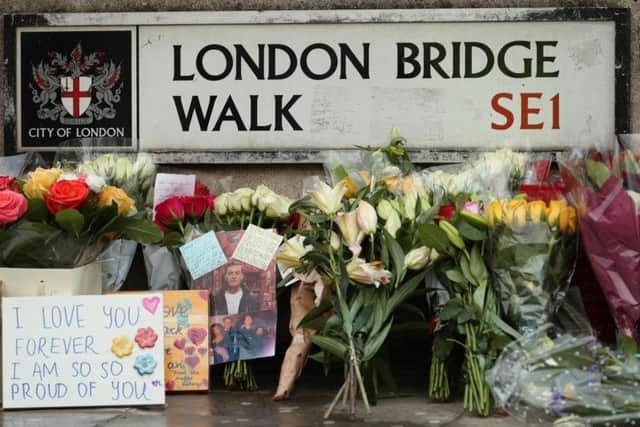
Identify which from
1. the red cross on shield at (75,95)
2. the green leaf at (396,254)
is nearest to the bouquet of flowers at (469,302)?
the green leaf at (396,254)

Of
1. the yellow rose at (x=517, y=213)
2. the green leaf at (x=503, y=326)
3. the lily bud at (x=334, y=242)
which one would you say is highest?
the yellow rose at (x=517, y=213)

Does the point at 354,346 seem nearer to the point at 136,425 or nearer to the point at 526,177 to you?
the point at 136,425

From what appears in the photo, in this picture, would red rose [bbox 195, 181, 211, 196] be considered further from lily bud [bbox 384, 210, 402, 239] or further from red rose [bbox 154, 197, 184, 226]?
lily bud [bbox 384, 210, 402, 239]

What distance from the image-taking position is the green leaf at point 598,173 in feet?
13.9

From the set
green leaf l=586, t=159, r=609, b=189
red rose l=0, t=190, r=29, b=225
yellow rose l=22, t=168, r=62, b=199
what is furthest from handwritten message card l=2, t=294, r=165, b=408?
green leaf l=586, t=159, r=609, b=189

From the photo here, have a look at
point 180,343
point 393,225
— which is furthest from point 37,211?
point 393,225

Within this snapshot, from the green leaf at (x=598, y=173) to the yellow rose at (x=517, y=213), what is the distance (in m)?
0.27

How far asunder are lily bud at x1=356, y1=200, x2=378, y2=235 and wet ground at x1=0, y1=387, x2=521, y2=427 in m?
0.71

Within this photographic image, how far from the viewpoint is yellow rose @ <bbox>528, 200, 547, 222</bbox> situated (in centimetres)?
428

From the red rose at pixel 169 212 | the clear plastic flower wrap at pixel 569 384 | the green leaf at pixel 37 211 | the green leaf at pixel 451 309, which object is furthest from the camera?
the red rose at pixel 169 212

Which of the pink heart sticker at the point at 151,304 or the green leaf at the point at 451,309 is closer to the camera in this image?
the green leaf at the point at 451,309

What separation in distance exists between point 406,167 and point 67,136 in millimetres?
1864

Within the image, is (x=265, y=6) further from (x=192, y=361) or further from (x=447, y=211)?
(x=192, y=361)

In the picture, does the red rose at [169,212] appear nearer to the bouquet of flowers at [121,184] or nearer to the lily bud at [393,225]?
the bouquet of flowers at [121,184]
